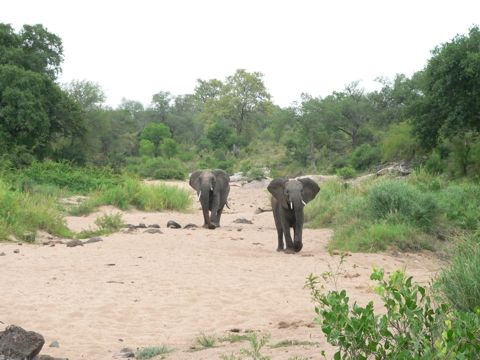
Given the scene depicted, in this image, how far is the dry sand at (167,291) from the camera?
5306 millimetres

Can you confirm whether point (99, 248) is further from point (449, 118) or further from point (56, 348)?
→ point (449, 118)

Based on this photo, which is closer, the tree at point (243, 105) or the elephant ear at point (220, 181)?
the elephant ear at point (220, 181)

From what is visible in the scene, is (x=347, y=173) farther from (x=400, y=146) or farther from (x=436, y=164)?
(x=436, y=164)

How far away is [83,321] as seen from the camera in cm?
586

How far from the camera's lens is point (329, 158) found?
44.4m

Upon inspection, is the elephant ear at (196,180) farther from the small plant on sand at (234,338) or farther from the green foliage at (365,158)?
the green foliage at (365,158)

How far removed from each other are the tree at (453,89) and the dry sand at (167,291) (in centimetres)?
1300

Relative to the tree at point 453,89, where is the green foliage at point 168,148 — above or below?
above

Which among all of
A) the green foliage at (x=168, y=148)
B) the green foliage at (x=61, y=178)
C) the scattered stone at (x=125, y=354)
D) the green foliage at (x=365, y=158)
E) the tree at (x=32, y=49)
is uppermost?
the tree at (x=32, y=49)

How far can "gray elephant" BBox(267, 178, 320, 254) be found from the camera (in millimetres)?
10750

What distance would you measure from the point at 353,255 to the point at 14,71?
77.1ft

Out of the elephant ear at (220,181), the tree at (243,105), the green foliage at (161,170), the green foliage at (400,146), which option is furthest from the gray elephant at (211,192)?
the tree at (243,105)

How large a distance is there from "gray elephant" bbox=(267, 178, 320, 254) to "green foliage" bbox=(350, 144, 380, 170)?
25.8 m

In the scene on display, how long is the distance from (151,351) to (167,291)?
258 centimetres
